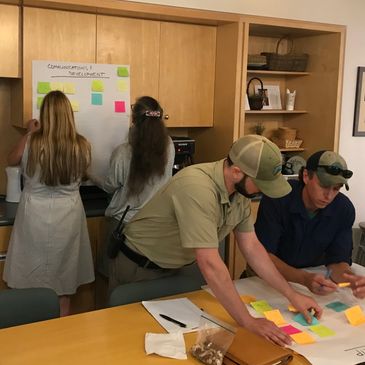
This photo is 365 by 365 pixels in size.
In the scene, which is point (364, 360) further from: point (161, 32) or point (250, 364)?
point (161, 32)

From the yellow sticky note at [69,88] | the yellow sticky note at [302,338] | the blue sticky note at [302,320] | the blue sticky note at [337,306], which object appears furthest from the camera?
the yellow sticky note at [69,88]

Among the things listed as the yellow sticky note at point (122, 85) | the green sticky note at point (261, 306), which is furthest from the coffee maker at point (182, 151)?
the green sticky note at point (261, 306)

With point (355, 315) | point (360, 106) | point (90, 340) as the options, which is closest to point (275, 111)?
point (360, 106)

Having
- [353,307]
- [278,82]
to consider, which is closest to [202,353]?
[353,307]

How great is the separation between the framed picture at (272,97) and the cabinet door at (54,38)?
154 centimetres

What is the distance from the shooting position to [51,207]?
297 cm

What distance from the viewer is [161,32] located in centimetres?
353

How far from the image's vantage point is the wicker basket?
4.07 metres

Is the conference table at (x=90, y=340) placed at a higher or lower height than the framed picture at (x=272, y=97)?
lower

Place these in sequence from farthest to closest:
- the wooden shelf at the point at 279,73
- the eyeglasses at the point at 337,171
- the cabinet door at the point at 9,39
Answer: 1. the wooden shelf at the point at 279,73
2. the cabinet door at the point at 9,39
3. the eyeglasses at the point at 337,171

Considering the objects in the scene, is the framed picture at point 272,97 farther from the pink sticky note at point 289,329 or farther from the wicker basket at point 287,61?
the pink sticky note at point 289,329

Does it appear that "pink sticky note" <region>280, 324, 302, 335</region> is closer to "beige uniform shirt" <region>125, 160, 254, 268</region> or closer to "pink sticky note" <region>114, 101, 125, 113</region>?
"beige uniform shirt" <region>125, 160, 254, 268</region>

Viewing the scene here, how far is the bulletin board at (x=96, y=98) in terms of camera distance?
327 centimetres

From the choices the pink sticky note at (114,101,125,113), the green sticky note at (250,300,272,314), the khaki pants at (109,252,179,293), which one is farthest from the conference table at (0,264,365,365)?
the pink sticky note at (114,101,125,113)
